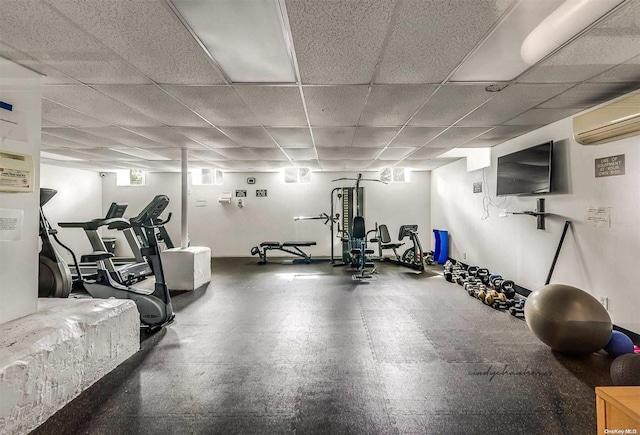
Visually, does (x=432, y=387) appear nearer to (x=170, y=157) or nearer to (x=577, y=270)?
(x=577, y=270)

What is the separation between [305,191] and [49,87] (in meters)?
5.73

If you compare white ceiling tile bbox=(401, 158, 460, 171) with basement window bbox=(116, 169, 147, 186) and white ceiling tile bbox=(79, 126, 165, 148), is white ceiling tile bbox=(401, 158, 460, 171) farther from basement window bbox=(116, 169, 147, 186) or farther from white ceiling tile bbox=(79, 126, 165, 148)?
basement window bbox=(116, 169, 147, 186)

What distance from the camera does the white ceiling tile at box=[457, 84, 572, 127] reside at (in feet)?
8.36

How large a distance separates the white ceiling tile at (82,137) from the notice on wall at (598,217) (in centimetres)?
628

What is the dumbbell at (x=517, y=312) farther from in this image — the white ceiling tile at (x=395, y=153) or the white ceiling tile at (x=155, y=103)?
the white ceiling tile at (x=155, y=103)

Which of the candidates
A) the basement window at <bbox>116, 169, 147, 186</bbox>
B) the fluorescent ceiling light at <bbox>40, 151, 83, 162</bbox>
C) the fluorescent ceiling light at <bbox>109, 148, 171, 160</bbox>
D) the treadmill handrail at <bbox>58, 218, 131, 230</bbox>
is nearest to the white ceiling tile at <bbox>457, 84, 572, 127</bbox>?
the treadmill handrail at <bbox>58, 218, 131, 230</bbox>

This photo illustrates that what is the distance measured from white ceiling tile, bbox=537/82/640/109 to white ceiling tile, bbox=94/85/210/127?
12.3 feet

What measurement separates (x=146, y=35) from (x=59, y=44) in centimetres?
63

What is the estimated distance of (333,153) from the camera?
215 inches

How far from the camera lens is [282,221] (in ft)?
26.1

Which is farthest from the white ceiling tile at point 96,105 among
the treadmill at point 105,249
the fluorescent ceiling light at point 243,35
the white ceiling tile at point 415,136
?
the white ceiling tile at point 415,136

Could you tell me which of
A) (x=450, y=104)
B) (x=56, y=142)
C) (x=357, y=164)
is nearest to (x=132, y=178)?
(x=56, y=142)

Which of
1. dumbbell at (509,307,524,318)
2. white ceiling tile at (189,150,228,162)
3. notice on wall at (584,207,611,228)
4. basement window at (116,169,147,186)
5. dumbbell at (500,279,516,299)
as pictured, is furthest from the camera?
basement window at (116,169,147,186)

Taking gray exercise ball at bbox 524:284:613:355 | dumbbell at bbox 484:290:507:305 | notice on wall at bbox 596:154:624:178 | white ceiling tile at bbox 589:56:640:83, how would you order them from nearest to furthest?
white ceiling tile at bbox 589:56:640:83 < gray exercise ball at bbox 524:284:613:355 < notice on wall at bbox 596:154:624:178 < dumbbell at bbox 484:290:507:305
